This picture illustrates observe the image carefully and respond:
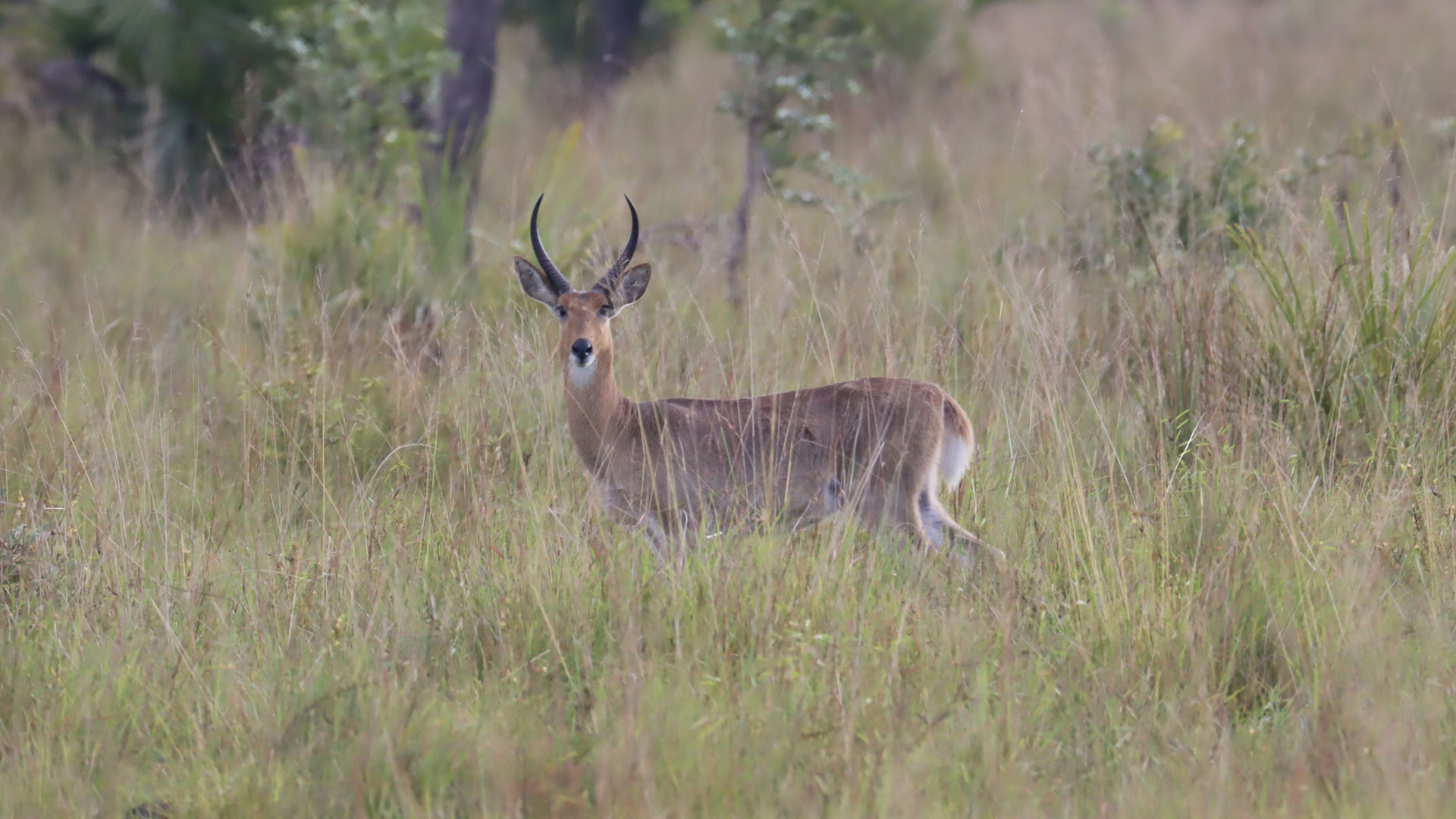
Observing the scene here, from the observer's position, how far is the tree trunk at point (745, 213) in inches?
316

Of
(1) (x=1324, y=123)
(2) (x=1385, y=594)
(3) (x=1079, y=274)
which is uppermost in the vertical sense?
(1) (x=1324, y=123)

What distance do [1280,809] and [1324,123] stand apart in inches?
421

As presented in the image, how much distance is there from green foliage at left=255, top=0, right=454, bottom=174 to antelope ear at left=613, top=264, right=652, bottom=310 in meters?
3.81

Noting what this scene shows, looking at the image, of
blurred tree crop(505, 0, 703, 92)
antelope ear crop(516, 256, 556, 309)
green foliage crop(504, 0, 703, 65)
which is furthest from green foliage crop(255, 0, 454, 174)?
green foliage crop(504, 0, 703, 65)

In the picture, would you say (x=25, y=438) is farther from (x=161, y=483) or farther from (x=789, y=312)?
(x=789, y=312)

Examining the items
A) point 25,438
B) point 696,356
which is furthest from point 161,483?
point 696,356

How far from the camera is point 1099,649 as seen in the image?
12.0 feet

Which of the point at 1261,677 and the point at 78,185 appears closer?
the point at 1261,677

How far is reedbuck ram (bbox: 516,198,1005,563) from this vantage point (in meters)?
4.77

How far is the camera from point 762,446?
4680 millimetres

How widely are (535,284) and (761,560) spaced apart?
5.47ft

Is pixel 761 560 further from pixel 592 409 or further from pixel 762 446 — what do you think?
pixel 592 409

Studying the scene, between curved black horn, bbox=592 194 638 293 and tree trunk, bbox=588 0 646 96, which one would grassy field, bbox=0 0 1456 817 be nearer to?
curved black horn, bbox=592 194 638 293

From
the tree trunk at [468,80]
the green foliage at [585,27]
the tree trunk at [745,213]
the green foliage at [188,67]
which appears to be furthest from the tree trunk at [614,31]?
the tree trunk at [745,213]
